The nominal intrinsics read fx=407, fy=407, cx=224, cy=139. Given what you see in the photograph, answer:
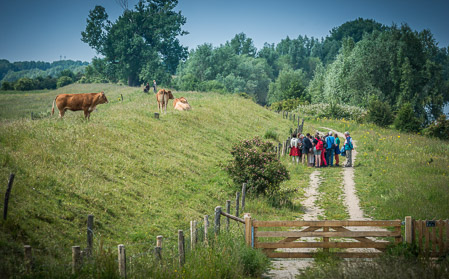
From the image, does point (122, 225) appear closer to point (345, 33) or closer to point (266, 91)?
point (266, 91)

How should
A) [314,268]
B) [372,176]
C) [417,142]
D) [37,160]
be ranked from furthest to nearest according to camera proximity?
[417,142] < [372,176] < [37,160] < [314,268]

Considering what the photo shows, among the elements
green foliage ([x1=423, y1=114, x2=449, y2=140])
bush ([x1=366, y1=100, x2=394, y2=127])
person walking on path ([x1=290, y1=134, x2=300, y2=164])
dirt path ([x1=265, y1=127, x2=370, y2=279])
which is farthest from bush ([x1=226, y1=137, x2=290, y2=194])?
bush ([x1=366, y1=100, x2=394, y2=127])

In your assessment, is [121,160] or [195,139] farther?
[195,139]

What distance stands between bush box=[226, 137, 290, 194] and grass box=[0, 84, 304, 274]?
92cm

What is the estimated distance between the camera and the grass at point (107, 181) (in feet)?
41.5

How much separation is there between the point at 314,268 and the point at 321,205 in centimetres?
985

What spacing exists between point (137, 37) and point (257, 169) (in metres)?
56.3

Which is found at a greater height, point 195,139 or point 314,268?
point 195,139

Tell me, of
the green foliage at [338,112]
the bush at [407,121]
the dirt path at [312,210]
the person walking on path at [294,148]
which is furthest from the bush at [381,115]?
the person walking on path at [294,148]

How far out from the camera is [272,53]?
158 meters

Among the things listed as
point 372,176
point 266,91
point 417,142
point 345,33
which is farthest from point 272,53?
point 372,176

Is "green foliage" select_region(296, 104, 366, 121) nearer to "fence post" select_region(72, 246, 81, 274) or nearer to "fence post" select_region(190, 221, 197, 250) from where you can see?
"fence post" select_region(190, 221, 197, 250)

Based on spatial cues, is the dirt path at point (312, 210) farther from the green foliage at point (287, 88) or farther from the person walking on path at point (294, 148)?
the green foliage at point (287, 88)

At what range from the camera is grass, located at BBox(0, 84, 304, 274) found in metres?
12.7
